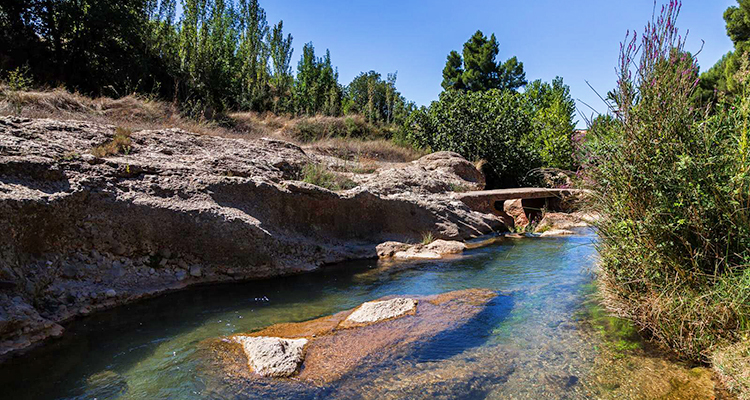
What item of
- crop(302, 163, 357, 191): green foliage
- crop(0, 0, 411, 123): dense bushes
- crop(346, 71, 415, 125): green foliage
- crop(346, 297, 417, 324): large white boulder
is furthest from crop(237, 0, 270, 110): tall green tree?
crop(346, 297, 417, 324): large white boulder

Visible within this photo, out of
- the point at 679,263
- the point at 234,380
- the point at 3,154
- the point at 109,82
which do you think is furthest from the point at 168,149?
the point at 109,82

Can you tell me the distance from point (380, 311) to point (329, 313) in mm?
716

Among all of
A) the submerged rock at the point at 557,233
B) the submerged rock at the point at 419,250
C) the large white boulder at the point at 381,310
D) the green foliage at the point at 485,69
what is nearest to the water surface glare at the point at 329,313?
the large white boulder at the point at 381,310

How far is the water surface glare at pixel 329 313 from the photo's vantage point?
348cm

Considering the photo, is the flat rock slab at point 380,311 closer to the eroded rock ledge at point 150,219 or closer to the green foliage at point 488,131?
the eroded rock ledge at point 150,219

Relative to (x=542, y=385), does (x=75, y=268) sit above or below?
above

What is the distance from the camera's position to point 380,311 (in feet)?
16.9

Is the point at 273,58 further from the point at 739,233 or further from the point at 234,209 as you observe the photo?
the point at 739,233

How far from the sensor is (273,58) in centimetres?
3231

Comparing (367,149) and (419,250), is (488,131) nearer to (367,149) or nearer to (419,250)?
(367,149)

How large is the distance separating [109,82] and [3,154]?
12.1 m

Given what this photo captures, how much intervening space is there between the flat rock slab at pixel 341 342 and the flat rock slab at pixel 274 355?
0.05 meters

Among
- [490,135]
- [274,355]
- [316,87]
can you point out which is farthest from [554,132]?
[274,355]

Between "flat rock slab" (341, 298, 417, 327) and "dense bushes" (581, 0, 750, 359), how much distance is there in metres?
2.35
